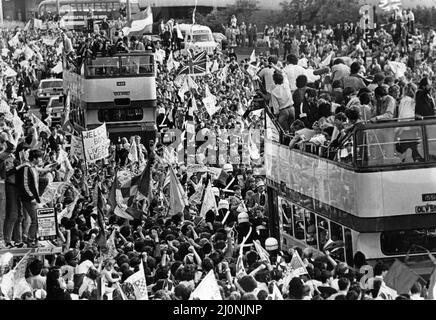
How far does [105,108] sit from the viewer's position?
32469 millimetres

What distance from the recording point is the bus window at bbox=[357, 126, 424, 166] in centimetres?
1593

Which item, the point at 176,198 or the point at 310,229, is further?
the point at 176,198

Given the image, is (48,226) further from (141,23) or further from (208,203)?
(141,23)

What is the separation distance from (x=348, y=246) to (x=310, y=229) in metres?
1.58

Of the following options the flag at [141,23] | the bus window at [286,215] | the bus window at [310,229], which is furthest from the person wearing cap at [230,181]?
the flag at [141,23]

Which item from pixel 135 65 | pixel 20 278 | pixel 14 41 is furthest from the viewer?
pixel 14 41

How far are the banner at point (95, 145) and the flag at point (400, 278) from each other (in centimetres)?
1048

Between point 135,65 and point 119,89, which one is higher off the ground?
point 135,65

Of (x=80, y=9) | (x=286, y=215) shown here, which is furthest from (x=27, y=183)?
(x=80, y=9)

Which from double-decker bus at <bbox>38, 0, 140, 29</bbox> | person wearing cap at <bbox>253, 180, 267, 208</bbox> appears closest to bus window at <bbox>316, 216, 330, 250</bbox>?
person wearing cap at <bbox>253, 180, 267, 208</bbox>

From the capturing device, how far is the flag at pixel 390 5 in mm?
23766

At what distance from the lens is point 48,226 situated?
17922 millimetres

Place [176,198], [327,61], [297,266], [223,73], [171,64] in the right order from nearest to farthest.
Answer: [297,266] < [176,198] < [327,61] < [223,73] < [171,64]

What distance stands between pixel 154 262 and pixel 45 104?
2619 cm
